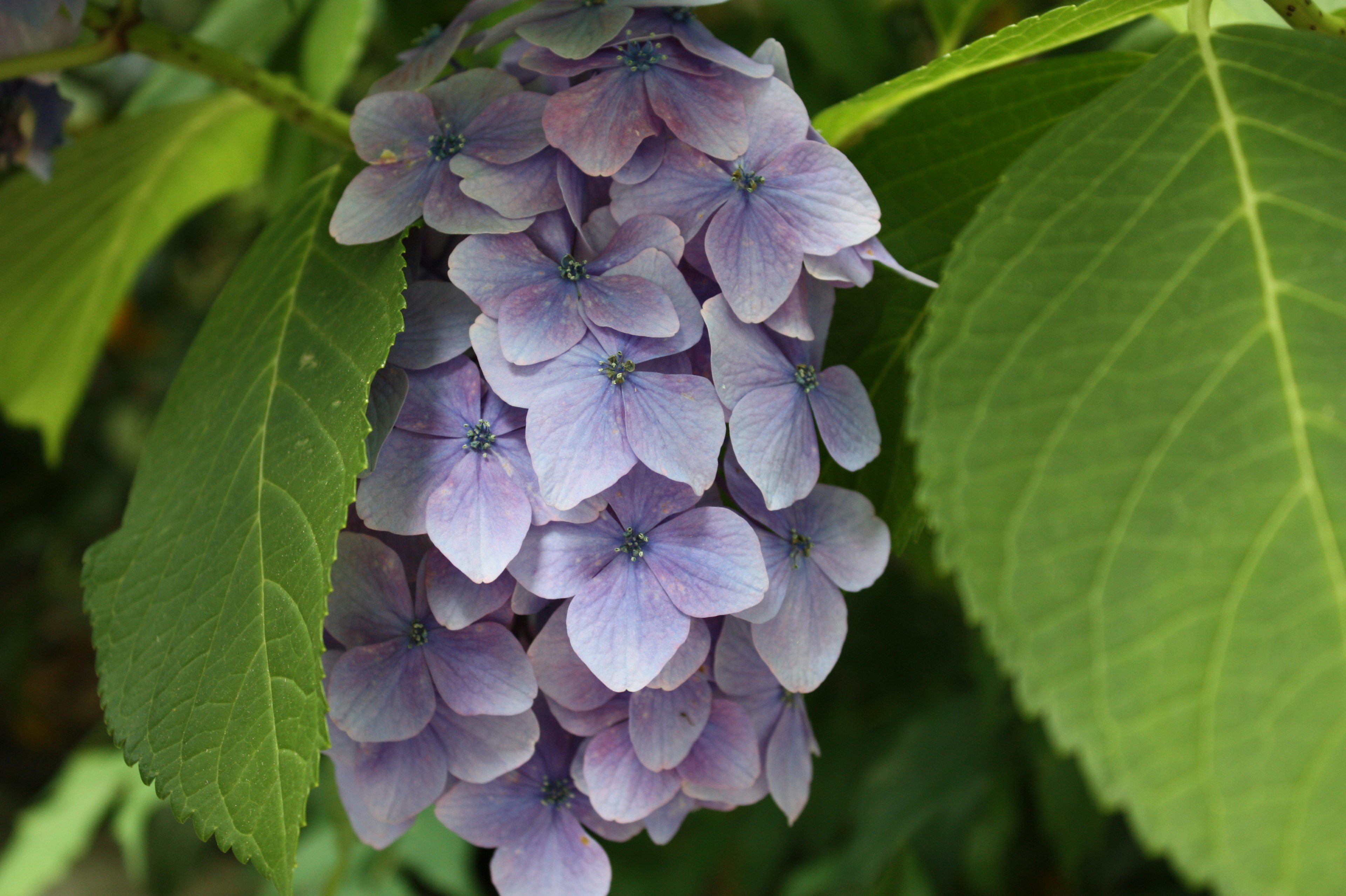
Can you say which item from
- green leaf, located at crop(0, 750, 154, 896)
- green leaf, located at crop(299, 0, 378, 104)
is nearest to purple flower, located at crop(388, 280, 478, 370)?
green leaf, located at crop(299, 0, 378, 104)

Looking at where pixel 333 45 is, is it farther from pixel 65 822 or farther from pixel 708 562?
pixel 65 822

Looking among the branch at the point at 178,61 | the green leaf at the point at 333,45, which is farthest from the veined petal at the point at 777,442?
the green leaf at the point at 333,45

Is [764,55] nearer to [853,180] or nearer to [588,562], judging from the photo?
[853,180]

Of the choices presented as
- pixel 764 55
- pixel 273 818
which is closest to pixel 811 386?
pixel 764 55

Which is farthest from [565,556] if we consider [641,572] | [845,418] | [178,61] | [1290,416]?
[178,61]

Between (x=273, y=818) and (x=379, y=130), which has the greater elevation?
(x=379, y=130)

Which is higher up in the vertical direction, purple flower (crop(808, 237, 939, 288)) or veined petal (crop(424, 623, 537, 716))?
purple flower (crop(808, 237, 939, 288))

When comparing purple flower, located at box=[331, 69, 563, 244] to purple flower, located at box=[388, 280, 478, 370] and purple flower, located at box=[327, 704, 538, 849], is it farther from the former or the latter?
purple flower, located at box=[327, 704, 538, 849]
